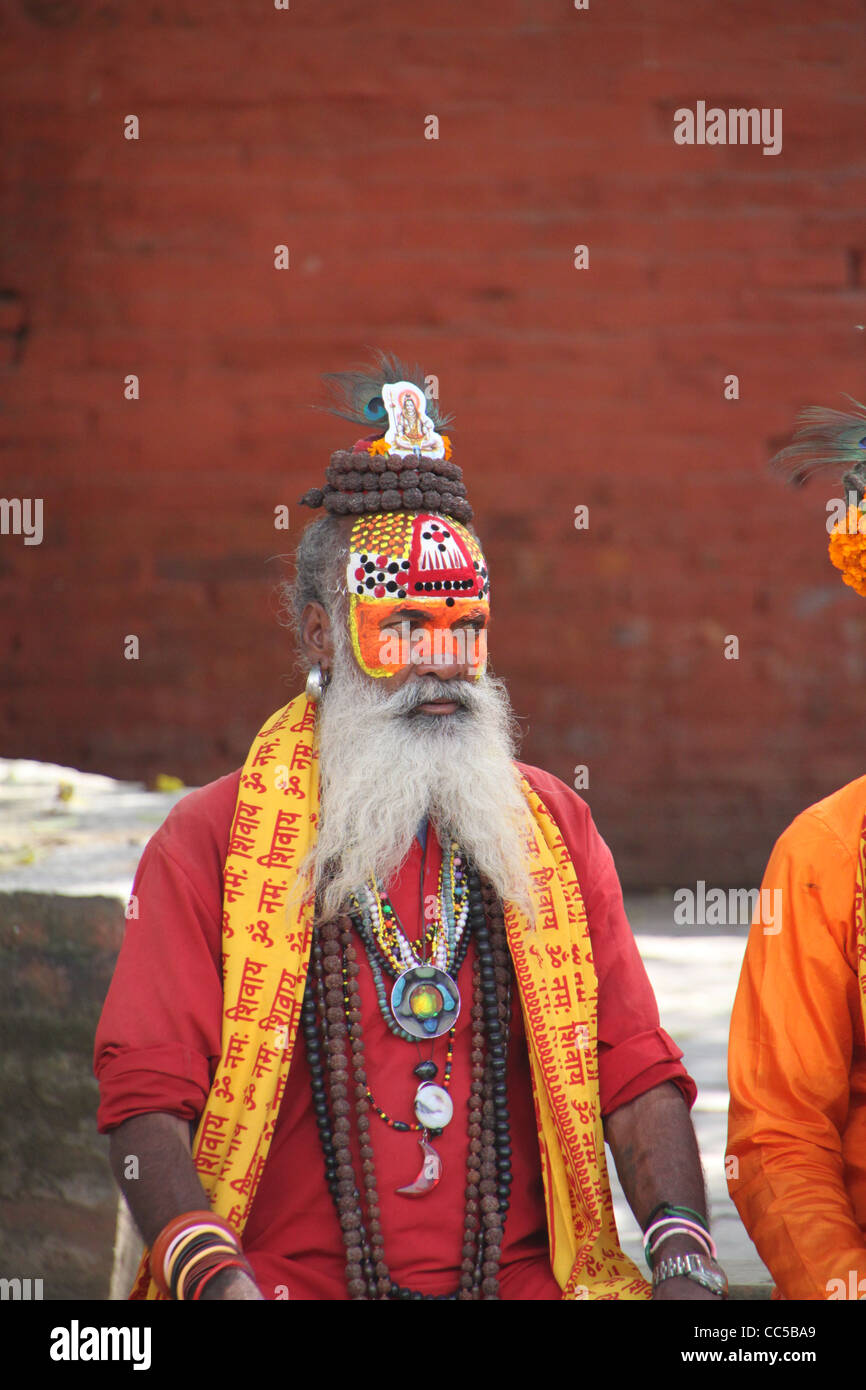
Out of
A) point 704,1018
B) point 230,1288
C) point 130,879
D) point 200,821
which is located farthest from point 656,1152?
point 704,1018

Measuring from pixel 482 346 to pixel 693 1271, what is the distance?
525cm

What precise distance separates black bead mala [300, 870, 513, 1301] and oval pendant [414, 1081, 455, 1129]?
0.14 ft

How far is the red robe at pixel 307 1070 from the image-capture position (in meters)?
2.69

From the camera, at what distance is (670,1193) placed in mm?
2715

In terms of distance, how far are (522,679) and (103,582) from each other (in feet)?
6.39

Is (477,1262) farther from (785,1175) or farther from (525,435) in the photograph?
(525,435)

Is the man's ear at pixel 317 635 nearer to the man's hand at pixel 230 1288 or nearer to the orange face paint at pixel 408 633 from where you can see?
the orange face paint at pixel 408 633

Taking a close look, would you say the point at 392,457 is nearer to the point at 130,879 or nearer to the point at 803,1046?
the point at 130,879

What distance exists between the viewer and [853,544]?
2.81 meters

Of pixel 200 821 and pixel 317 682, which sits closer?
pixel 200 821

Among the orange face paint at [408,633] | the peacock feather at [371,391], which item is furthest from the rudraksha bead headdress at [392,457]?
the orange face paint at [408,633]

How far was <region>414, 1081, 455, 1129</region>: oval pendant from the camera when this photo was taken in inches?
110

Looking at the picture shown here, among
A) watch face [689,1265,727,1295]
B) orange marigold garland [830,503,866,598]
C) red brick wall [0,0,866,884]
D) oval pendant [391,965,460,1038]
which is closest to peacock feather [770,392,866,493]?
orange marigold garland [830,503,866,598]

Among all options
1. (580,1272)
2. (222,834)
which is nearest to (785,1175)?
(580,1272)
